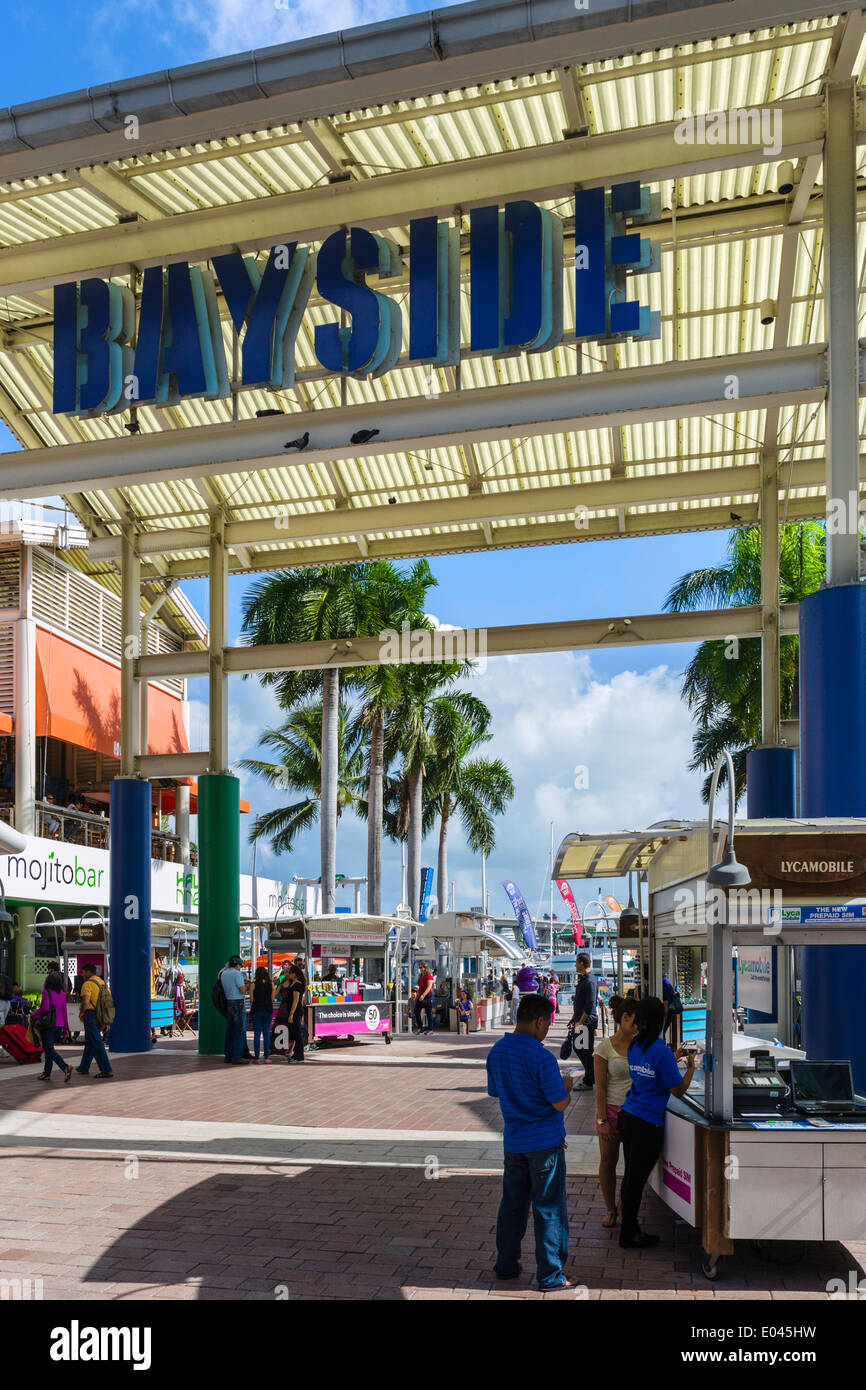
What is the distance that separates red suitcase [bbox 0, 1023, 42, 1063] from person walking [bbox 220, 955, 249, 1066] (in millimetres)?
3150

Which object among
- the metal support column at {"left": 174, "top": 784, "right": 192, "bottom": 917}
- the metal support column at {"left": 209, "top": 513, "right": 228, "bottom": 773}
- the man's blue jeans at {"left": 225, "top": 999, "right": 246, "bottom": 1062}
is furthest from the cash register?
the metal support column at {"left": 174, "top": 784, "right": 192, "bottom": 917}

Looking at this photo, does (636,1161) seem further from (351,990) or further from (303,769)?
(303,769)

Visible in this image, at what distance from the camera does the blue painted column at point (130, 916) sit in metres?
20.0

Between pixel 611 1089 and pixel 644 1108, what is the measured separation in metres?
0.72

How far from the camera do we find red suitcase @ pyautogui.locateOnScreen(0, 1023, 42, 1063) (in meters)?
19.6

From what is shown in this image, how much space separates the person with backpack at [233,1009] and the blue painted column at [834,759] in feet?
31.6

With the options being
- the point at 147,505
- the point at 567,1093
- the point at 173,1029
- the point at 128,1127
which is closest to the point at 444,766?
the point at 173,1029

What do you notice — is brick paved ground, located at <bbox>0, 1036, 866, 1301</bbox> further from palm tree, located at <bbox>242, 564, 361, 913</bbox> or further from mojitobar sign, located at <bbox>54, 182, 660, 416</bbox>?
palm tree, located at <bbox>242, 564, 361, 913</bbox>

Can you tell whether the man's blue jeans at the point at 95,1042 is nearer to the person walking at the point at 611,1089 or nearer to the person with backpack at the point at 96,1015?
the person with backpack at the point at 96,1015

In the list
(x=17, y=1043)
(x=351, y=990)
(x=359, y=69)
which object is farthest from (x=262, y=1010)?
(x=359, y=69)
